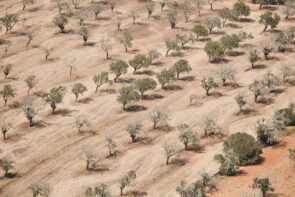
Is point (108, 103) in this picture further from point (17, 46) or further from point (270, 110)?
point (17, 46)

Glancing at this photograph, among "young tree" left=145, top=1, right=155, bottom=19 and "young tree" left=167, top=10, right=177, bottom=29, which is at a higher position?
"young tree" left=145, top=1, right=155, bottom=19

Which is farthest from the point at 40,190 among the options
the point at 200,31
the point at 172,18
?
the point at 172,18

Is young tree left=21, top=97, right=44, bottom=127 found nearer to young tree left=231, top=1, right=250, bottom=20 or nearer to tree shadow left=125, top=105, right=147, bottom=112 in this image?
tree shadow left=125, top=105, right=147, bottom=112

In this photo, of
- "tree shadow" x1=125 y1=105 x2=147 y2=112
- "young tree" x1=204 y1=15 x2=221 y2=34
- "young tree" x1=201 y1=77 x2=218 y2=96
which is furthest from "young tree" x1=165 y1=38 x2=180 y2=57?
"tree shadow" x1=125 y1=105 x2=147 y2=112

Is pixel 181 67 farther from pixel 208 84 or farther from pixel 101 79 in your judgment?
pixel 101 79

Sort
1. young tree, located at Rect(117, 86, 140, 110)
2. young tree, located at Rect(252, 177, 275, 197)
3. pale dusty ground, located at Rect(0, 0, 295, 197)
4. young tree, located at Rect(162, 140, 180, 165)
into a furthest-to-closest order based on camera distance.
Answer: young tree, located at Rect(117, 86, 140, 110) → young tree, located at Rect(162, 140, 180, 165) → pale dusty ground, located at Rect(0, 0, 295, 197) → young tree, located at Rect(252, 177, 275, 197)

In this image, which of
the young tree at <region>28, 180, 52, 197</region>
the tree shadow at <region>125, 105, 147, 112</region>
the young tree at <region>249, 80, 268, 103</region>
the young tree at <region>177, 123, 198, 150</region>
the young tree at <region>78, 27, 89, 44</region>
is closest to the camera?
the young tree at <region>28, 180, 52, 197</region>
